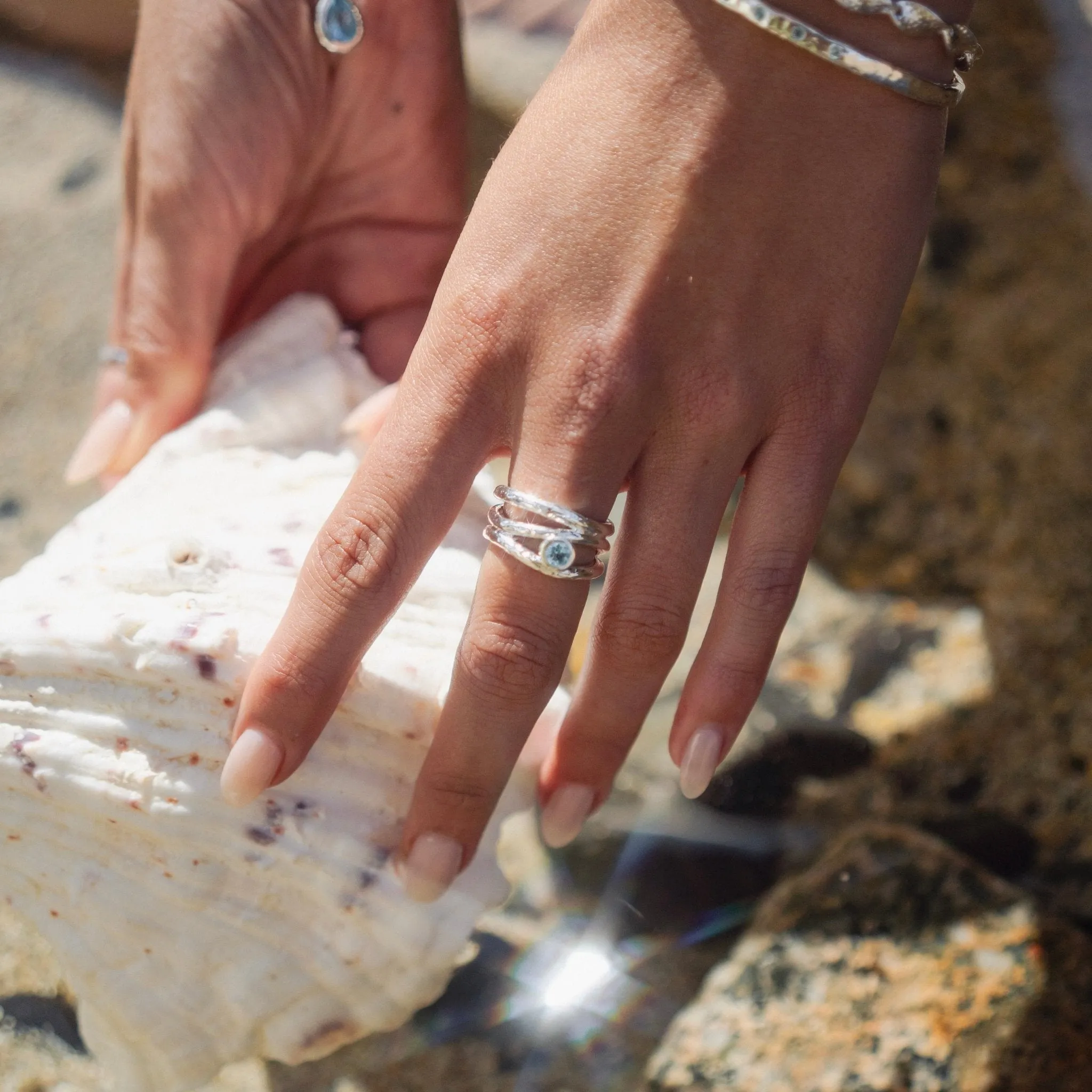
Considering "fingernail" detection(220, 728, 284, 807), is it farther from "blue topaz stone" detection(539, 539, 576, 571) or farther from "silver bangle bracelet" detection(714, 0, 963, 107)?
"silver bangle bracelet" detection(714, 0, 963, 107)

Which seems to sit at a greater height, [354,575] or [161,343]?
[354,575]

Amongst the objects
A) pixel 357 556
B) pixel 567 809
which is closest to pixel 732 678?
pixel 567 809

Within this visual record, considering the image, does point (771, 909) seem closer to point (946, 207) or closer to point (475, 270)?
point (475, 270)

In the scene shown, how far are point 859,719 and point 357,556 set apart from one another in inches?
44.1

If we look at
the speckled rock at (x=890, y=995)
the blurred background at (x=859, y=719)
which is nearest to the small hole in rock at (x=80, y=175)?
the blurred background at (x=859, y=719)

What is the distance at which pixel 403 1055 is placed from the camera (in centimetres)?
152

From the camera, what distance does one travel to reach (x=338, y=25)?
181cm

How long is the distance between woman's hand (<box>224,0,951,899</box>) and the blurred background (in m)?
0.43

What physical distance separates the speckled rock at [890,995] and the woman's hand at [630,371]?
40 centimetres

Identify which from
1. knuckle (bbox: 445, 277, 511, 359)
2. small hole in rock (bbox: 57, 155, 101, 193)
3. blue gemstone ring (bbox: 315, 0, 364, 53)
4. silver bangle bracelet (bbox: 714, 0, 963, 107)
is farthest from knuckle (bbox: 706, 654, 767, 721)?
small hole in rock (bbox: 57, 155, 101, 193)

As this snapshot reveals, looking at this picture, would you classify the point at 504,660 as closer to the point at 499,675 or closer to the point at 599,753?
→ the point at 499,675

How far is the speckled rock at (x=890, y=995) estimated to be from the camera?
1.36 m

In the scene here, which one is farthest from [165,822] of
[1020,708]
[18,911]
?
[1020,708]

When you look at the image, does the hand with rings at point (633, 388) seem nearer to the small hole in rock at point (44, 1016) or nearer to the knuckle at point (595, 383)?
the knuckle at point (595, 383)
